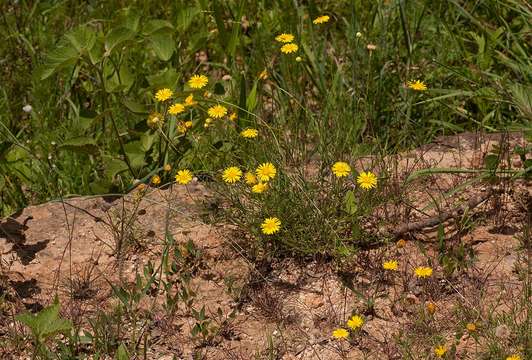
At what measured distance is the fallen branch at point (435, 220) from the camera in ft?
10.2

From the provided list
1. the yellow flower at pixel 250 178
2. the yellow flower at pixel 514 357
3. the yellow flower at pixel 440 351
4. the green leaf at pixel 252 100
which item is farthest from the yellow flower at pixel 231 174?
the yellow flower at pixel 514 357

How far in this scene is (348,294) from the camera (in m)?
2.91

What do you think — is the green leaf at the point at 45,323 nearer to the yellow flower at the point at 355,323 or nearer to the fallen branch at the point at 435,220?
the yellow flower at the point at 355,323

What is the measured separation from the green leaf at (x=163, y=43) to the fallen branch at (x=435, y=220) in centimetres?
108

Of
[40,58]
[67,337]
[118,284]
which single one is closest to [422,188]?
[118,284]

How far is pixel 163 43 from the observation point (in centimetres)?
348

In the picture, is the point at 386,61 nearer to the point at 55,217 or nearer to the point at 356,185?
the point at 356,185

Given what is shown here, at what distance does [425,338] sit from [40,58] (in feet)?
7.61

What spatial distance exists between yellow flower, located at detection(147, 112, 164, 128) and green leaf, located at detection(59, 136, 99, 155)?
22cm

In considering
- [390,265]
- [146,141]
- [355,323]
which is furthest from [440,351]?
[146,141]

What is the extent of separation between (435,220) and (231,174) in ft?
2.34

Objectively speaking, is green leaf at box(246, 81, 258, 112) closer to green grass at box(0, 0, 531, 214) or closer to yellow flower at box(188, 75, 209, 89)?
green grass at box(0, 0, 531, 214)

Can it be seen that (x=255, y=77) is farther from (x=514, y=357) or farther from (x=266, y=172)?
(x=514, y=357)

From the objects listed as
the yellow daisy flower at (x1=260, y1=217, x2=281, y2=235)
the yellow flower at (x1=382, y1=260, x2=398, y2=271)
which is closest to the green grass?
the yellow daisy flower at (x1=260, y1=217, x2=281, y2=235)
